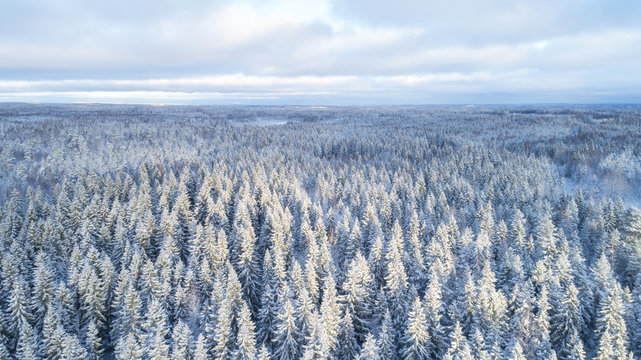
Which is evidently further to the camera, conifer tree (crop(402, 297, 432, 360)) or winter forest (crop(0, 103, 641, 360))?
winter forest (crop(0, 103, 641, 360))

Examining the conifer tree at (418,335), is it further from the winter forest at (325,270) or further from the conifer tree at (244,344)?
the conifer tree at (244,344)

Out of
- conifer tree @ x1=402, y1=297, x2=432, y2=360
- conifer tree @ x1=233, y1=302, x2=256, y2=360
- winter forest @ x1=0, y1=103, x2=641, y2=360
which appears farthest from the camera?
winter forest @ x1=0, y1=103, x2=641, y2=360

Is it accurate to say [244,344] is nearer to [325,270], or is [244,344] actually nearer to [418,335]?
[325,270]

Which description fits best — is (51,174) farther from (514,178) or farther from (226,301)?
(514,178)

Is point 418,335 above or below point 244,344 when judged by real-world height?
above

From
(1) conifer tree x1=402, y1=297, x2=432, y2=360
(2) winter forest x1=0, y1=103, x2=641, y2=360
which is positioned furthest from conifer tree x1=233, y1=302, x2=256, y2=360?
(1) conifer tree x1=402, y1=297, x2=432, y2=360

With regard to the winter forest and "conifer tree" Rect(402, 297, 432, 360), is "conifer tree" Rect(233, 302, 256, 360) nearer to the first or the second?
the winter forest

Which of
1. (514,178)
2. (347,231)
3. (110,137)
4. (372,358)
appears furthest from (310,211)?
(110,137)

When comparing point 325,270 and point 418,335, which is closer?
point 418,335

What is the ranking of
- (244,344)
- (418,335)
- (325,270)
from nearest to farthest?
(244,344), (418,335), (325,270)

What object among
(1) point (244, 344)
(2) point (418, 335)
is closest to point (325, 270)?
(2) point (418, 335)

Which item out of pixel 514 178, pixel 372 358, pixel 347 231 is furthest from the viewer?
pixel 514 178
